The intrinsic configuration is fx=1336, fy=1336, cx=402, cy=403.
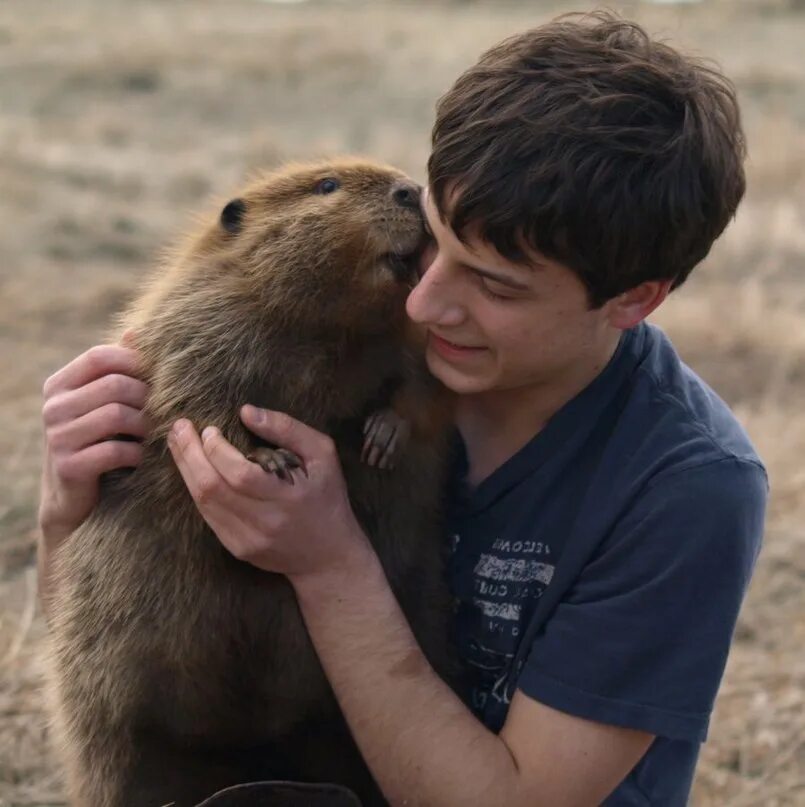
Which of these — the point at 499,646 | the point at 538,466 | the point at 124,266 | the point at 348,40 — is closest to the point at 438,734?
the point at 499,646

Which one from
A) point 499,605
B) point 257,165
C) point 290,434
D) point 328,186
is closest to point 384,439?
point 290,434

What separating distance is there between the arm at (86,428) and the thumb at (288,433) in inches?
10.6

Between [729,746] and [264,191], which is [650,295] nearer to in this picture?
[264,191]

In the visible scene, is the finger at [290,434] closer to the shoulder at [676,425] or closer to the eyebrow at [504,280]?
the eyebrow at [504,280]

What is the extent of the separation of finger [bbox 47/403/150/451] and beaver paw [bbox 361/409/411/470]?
454mm

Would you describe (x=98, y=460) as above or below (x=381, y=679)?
above

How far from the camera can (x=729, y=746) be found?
4.12 metres

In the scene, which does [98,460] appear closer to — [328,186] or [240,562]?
[240,562]

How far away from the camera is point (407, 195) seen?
268cm

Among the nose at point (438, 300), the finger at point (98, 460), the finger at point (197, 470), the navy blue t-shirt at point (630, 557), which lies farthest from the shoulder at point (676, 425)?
the finger at point (98, 460)

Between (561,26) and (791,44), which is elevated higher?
(561,26)

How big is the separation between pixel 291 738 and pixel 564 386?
34.2 inches

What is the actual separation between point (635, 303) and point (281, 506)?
2.44 feet

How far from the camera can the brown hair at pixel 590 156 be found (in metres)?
2.26
